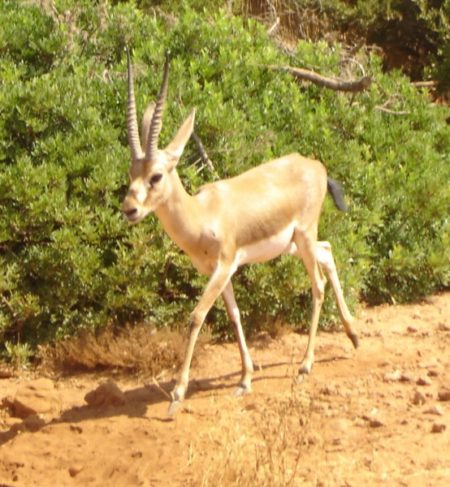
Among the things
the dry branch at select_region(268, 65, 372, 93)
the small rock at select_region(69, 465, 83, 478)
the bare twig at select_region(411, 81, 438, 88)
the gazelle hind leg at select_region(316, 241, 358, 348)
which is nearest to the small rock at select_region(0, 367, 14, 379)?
the small rock at select_region(69, 465, 83, 478)

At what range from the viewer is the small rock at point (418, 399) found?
300 inches

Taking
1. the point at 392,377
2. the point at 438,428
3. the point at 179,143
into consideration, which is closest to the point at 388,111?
the point at 392,377

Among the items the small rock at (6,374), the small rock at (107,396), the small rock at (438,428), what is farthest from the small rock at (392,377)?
the small rock at (6,374)

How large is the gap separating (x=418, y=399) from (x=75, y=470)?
229 cm

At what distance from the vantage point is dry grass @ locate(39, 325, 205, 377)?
8828 millimetres

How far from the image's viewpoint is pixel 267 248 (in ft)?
27.0

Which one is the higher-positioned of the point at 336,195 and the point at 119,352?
the point at 336,195

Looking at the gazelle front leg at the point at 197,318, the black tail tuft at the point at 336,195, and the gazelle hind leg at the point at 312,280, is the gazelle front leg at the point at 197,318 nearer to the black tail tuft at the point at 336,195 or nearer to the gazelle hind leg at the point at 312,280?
the gazelle hind leg at the point at 312,280

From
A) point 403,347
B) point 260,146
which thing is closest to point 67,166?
point 260,146

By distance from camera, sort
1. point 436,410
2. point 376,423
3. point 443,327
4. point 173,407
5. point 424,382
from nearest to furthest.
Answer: point 376,423 < point 436,410 < point 173,407 < point 424,382 < point 443,327

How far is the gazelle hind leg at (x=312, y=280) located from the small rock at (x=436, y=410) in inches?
49.5

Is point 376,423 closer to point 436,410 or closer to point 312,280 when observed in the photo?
point 436,410

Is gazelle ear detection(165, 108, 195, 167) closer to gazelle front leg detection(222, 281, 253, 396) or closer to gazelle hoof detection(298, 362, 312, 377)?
gazelle front leg detection(222, 281, 253, 396)

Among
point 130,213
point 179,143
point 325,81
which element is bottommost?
point 325,81
